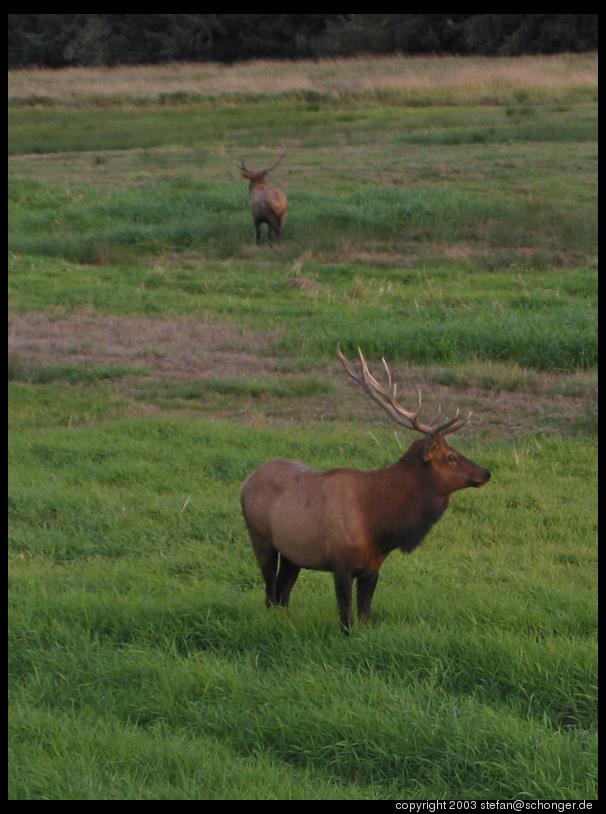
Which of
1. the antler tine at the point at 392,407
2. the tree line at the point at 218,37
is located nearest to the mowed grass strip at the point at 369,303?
the antler tine at the point at 392,407

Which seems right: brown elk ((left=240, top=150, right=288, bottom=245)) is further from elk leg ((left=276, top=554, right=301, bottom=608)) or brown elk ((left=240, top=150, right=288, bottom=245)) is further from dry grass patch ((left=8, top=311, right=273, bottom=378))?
elk leg ((left=276, top=554, right=301, bottom=608))

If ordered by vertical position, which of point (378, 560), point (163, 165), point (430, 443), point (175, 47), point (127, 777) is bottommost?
point (127, 777)

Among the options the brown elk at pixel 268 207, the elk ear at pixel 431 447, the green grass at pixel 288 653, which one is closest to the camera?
the green grass at pixel 288 653

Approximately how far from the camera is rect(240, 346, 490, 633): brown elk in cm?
542

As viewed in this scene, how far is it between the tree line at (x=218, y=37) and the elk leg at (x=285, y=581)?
4140 cm

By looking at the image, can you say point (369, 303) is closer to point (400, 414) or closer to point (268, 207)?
point (268, 207)

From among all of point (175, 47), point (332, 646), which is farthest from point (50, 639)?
point (175, 47)

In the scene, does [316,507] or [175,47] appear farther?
[175,47]

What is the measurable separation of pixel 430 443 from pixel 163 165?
19.4 metres

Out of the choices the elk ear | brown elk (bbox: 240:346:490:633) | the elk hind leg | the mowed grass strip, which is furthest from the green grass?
the mowed grass strip

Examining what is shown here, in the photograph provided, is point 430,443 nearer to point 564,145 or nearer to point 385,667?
point 385,667

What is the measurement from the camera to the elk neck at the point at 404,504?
5477 mm

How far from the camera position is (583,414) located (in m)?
9.43

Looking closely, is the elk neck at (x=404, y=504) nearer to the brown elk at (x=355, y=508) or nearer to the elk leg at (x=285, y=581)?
the brown elk at (x=355, y=508)
